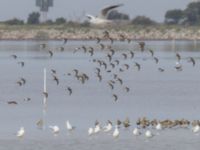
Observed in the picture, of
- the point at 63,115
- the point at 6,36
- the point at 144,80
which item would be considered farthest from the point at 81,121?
the point at 6,36

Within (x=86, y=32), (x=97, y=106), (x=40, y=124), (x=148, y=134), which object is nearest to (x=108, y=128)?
(x=148, y=134)

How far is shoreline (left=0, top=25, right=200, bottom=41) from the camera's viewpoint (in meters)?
114

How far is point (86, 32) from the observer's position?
11775cm

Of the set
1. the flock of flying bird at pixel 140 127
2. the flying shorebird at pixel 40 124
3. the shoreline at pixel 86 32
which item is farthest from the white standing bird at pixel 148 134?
the shoreline at pixel 86 32

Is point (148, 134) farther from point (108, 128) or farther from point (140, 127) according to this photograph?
point (140, 127)

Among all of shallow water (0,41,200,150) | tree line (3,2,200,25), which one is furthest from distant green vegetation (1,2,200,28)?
shallow water (0,41,200,150)

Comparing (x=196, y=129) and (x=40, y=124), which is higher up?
(x=196, y=129)

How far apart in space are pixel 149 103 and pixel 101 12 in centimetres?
907

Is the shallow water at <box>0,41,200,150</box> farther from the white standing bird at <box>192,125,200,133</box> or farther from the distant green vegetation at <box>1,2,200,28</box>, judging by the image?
the distant green vegetation at <box>1,2,200,28</box>

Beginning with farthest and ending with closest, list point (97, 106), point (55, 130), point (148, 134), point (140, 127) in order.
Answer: point (97, 106)
point (140, 127)
point (55, 130)
point (148, 134)

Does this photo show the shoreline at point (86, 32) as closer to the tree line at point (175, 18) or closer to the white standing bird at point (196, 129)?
the tree line at point (175, 18)

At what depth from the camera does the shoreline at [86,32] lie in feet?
372

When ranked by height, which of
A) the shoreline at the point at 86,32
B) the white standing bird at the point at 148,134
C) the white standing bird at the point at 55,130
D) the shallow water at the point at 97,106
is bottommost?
the shoreline at the point at 86,32

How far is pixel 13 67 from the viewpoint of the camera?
58281 millimetres
